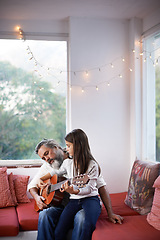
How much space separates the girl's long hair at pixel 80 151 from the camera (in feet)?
8.51

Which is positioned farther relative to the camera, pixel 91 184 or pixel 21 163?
pixel 21 163

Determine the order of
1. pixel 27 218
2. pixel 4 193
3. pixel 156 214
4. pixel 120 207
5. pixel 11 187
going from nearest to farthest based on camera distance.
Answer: pixel 156 214 → pixel 27 218 → pixel 120 207 → pixel 4 193 → pixel 11 187

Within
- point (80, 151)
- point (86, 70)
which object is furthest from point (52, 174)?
point (86, 70)

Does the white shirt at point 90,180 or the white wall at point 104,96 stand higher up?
the white wall at point 104,96

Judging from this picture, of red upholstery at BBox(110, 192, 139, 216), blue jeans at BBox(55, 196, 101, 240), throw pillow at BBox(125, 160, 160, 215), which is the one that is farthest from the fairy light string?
blue jeans at BBox(55, 196, 101, 240)

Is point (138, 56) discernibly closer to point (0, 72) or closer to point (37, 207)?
point (0, 72)

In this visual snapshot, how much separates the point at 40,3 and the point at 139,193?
226 cm

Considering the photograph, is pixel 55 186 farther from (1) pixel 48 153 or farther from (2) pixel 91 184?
(1) pixel 48 153

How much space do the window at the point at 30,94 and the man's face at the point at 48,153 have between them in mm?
749

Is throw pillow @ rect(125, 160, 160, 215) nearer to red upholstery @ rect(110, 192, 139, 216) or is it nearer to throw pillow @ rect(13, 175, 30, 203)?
red upholstery @ rect(110, 192, 139, 216)

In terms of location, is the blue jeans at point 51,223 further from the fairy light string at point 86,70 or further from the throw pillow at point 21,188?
the fairy light string at point 86,70

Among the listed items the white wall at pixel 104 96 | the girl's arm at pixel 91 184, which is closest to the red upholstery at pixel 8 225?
the girl's arm at pixel 91 184

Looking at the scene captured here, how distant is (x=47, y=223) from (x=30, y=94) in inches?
72.0

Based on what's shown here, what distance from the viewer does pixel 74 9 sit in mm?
3434
